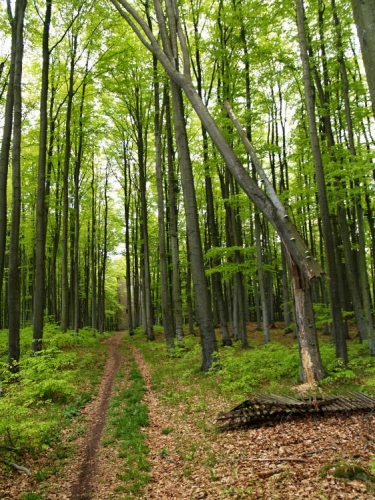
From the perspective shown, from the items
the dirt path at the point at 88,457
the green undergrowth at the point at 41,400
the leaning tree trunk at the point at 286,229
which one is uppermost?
the leaning tree trunk at the point at 286,229

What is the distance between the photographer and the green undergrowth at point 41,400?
574 cm

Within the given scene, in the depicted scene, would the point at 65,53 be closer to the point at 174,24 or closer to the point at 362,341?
the point at 174,24

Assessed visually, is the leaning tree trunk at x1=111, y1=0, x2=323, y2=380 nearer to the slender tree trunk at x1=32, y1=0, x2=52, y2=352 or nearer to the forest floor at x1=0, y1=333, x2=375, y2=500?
the forest floor at x1=0, y1=333, x2=375, y2=500

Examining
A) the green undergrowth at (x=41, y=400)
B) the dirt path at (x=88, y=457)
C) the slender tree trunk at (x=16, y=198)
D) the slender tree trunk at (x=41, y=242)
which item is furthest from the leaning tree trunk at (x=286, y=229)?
the slender tree trunk at (x=41, y=242)

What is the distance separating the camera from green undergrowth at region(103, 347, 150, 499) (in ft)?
15.9

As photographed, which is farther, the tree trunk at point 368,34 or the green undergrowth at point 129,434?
the green undergrowth at point 129,434

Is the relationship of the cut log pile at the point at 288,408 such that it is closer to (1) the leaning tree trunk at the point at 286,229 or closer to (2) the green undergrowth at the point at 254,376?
(2) the green undergrowth at the point at 254,376

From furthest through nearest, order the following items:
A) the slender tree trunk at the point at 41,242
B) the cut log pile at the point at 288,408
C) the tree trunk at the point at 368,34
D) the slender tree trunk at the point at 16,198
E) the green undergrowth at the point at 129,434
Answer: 1. the slender tree trunk at the point at 41,242
2. the slender tree trunk at the point at 16,198
3. the cut log pile at the point at 288,408
4. the green undergrowth at the point at 129,434
5. the tree trunk at the point at 368,34

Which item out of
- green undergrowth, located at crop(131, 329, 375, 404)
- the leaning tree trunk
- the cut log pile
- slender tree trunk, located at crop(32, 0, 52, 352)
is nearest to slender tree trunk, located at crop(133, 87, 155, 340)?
green undergrowth, located at crop(131, 329, 375, 404)

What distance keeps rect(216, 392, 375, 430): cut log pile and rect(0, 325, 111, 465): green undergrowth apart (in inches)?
119

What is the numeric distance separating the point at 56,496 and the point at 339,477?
3485mm

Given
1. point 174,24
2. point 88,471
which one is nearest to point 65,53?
point 174,24

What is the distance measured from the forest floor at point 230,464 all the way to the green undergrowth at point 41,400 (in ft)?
2.10

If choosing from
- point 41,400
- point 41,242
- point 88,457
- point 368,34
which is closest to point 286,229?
point 368,34
